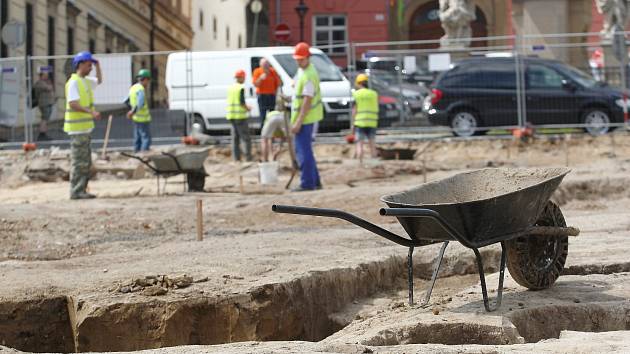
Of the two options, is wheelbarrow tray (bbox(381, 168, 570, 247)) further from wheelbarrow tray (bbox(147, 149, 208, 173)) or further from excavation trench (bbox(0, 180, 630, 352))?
wheelbarrow tray (bbox(147, 149, 208, 173))

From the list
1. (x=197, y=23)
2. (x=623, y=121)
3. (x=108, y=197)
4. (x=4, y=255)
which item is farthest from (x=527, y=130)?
(x=197, y=23)

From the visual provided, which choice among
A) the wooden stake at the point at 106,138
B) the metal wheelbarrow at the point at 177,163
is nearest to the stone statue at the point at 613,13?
the wooden stake at the point at 106,138

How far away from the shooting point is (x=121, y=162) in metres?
19.5

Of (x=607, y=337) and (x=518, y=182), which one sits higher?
(x=518, y=182)

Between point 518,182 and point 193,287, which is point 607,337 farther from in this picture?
point 193,287

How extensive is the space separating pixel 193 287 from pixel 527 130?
14436 mm

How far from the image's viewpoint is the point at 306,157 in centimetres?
1394

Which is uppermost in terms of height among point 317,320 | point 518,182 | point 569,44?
point 569,44

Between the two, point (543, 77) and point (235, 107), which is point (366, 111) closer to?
point (235, 107)

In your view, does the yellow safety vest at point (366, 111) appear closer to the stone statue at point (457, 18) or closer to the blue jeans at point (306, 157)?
the blue jeans at point (306, 157)

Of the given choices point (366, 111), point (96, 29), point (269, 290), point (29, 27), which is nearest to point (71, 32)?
point (96, 29)

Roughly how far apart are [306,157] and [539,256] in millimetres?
7152

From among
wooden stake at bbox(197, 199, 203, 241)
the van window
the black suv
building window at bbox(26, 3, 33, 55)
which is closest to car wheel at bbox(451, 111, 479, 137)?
the black suv

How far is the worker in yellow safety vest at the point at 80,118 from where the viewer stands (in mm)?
13750
